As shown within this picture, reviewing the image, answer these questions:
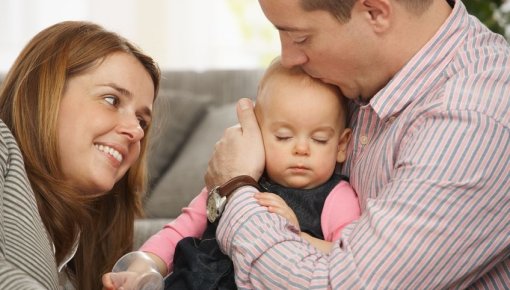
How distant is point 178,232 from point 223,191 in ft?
0.78

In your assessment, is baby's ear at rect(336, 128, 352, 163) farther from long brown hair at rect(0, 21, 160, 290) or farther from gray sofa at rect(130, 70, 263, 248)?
gray sofa at rect(130, 70, 263, 248)

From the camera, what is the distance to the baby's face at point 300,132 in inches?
66.6

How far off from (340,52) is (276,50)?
3.86m

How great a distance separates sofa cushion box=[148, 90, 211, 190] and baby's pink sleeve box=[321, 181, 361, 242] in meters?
2.27

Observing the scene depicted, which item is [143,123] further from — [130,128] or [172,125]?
[172,125]

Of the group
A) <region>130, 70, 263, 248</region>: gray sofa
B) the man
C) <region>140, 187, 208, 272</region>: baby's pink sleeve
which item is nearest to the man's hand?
the man

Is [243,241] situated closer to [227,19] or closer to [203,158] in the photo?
[203,158]

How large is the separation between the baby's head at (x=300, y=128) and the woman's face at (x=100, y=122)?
375 millimetres

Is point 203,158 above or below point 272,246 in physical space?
below

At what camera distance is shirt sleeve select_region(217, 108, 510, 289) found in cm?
138

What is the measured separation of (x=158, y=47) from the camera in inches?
219

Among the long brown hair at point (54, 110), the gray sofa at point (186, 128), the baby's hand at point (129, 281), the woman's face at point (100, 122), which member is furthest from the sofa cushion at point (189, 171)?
the baby's hand at point (129, 281)

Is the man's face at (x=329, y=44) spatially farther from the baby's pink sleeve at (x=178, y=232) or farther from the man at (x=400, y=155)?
the baby's pink sleeve at (x=178, y=232)

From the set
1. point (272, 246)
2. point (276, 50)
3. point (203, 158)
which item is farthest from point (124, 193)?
A: point (276, 50)
